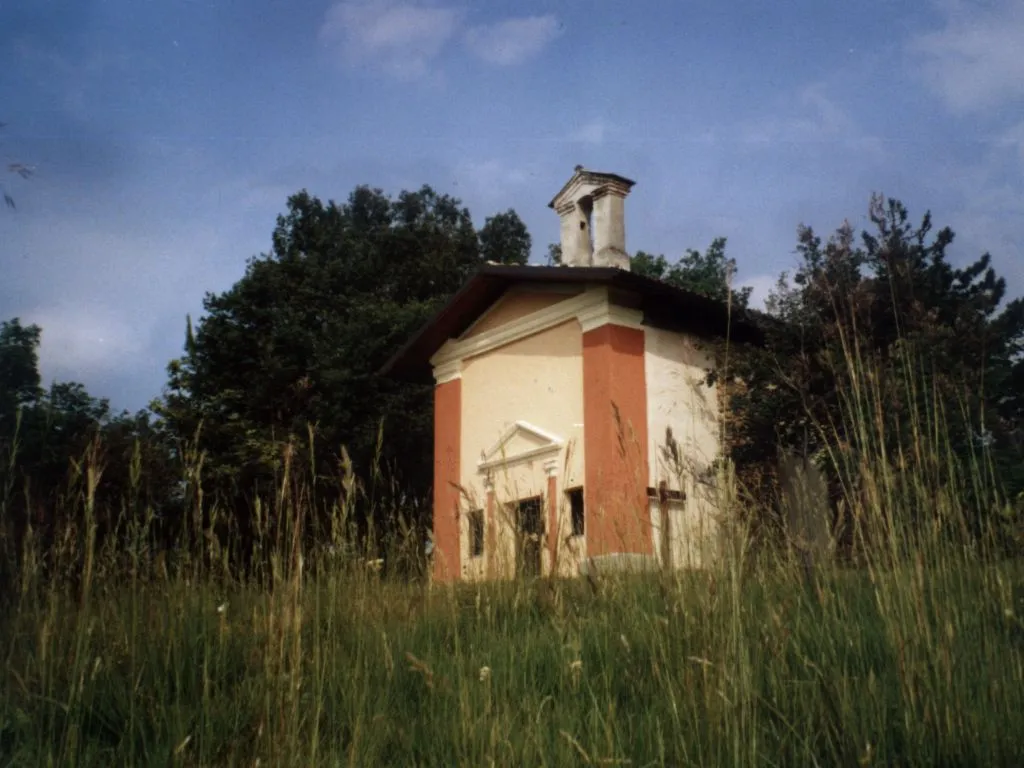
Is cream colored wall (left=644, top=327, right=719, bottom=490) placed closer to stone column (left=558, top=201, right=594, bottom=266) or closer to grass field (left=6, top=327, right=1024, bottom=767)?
stone column (left=558, top=201, right=594, bottom=266)

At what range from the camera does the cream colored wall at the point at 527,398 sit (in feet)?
46.0

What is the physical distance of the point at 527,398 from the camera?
14.9 metres

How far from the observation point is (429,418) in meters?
21.1

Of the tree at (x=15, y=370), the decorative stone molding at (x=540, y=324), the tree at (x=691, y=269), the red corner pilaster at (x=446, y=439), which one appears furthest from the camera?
the tree at (x=691, y=269)

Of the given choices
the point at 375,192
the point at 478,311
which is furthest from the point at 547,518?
the point at 375,192

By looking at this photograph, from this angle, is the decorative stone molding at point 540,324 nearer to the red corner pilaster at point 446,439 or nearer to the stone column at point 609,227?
the red corner pilaster at point 446,439

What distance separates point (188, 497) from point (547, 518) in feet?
5.05

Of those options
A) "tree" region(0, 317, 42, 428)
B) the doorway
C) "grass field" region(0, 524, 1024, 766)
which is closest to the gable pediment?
the doorway

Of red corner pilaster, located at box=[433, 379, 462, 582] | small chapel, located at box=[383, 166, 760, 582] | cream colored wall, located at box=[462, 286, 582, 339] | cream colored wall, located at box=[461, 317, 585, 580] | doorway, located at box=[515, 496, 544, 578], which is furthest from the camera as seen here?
red corner pilaster, located at box=[433, 379, 462, 582]

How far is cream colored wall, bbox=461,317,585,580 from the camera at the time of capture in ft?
46.0

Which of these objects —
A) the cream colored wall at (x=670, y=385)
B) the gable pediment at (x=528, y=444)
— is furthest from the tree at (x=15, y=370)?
the cream colored wall at (x=670, y=385)

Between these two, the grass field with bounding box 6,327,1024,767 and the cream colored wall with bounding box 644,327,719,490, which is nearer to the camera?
the grass field with bounding box 6,327,1024,767

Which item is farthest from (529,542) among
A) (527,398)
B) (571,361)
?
(527,398)

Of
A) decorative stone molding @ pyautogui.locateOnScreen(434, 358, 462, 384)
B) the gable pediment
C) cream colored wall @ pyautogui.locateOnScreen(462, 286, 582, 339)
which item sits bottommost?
the gable pediment
